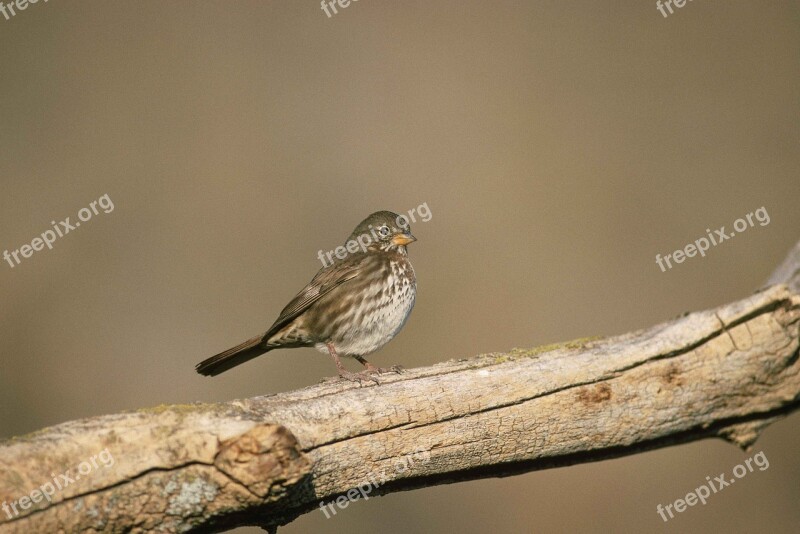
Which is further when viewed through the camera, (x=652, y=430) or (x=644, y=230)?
(x=644, y=230)

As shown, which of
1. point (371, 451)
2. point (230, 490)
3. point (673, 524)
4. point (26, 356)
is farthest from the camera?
point (26, 356)

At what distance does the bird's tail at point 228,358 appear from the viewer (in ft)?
20.4

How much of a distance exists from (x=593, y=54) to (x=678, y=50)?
1.20 m

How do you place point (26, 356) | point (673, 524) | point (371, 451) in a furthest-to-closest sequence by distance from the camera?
point (26, 356), point (673, 524), point (371, 451)

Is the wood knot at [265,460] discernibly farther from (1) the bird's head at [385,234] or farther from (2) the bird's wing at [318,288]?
(1) the bird's head at [385,234]

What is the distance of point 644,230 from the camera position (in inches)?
451

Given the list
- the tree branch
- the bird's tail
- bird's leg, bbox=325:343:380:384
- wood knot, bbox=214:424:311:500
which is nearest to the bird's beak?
bird's leg, bbox=325:343:380:384

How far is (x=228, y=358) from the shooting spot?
6.32 metres

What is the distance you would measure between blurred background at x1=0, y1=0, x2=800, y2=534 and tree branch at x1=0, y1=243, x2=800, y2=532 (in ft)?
16.0

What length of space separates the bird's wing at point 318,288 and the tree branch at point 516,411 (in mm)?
1827

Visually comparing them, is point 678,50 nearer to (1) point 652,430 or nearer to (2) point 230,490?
(1) point 652,430

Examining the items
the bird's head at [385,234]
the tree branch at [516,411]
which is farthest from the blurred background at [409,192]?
the tree branch at [516,411]

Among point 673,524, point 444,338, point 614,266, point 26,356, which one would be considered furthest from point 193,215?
point 673,524

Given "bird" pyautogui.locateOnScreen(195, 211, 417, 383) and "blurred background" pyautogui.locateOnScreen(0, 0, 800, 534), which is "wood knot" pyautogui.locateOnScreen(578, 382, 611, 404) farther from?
"blurred background" pyautogui.locateOnScreen(0, 0, 800, 534)
